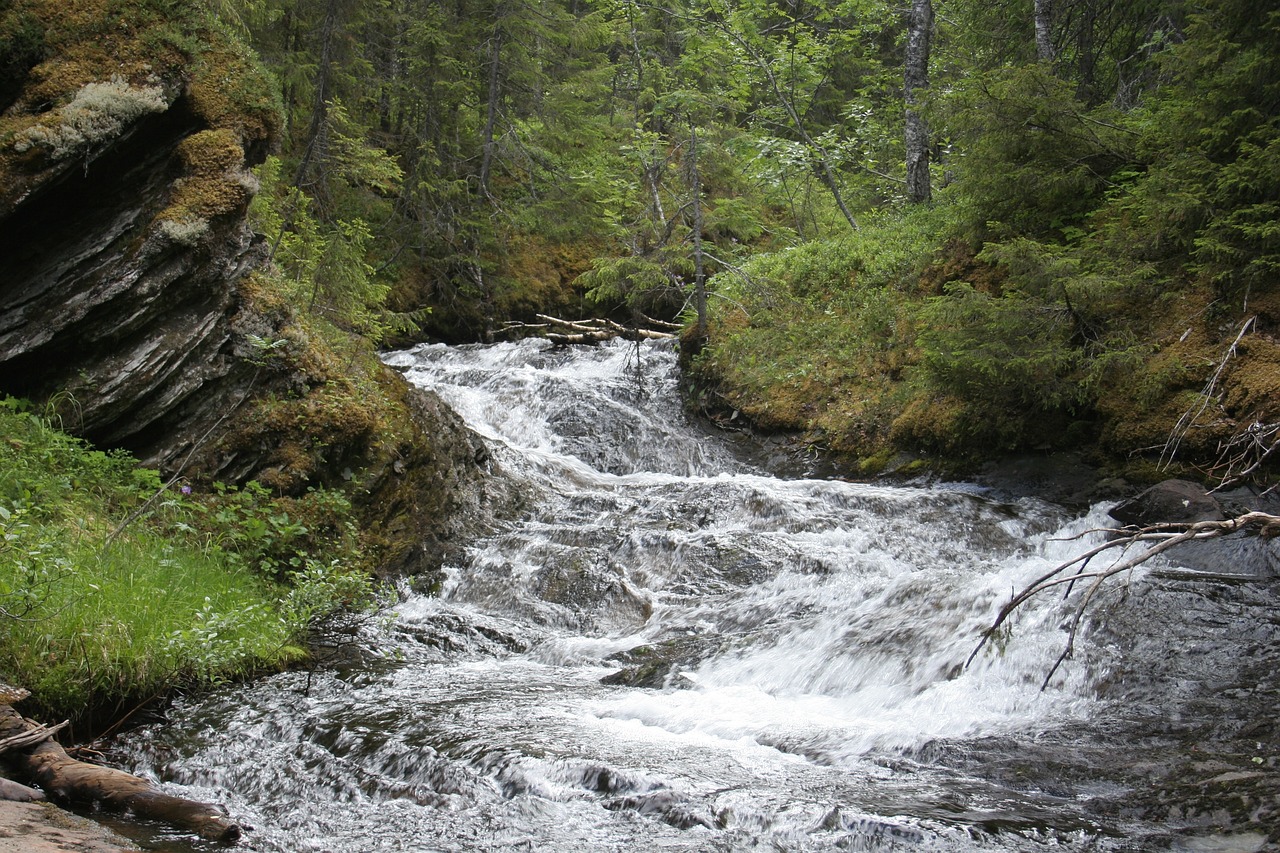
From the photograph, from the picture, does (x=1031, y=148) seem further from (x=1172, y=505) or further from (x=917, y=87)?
(x=917, y=87)

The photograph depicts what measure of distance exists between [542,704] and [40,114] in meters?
6.08

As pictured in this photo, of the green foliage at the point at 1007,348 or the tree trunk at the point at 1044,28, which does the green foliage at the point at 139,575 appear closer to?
the green foliage at the point at 1007,348

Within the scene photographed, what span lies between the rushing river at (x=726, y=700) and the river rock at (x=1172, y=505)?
72 centimetres

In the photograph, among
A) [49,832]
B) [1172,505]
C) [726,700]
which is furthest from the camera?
[1172,505]

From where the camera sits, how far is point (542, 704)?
5.67m

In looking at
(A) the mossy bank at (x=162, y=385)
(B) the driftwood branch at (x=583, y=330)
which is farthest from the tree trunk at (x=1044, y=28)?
(A) the mossy bank at (x=162, y=385)

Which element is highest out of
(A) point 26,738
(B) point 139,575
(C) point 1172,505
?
(B) point 139,575

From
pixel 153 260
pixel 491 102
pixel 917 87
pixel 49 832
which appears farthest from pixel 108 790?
pixel 491 102

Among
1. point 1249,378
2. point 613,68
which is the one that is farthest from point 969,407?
point 613,68

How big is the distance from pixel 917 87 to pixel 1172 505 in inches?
382

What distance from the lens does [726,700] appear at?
579 cm

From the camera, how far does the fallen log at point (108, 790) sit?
364 cm

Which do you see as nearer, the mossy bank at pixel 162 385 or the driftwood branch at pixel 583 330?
the mossy bank at pixel 162 385

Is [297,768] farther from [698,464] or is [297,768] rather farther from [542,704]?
[698,464]
